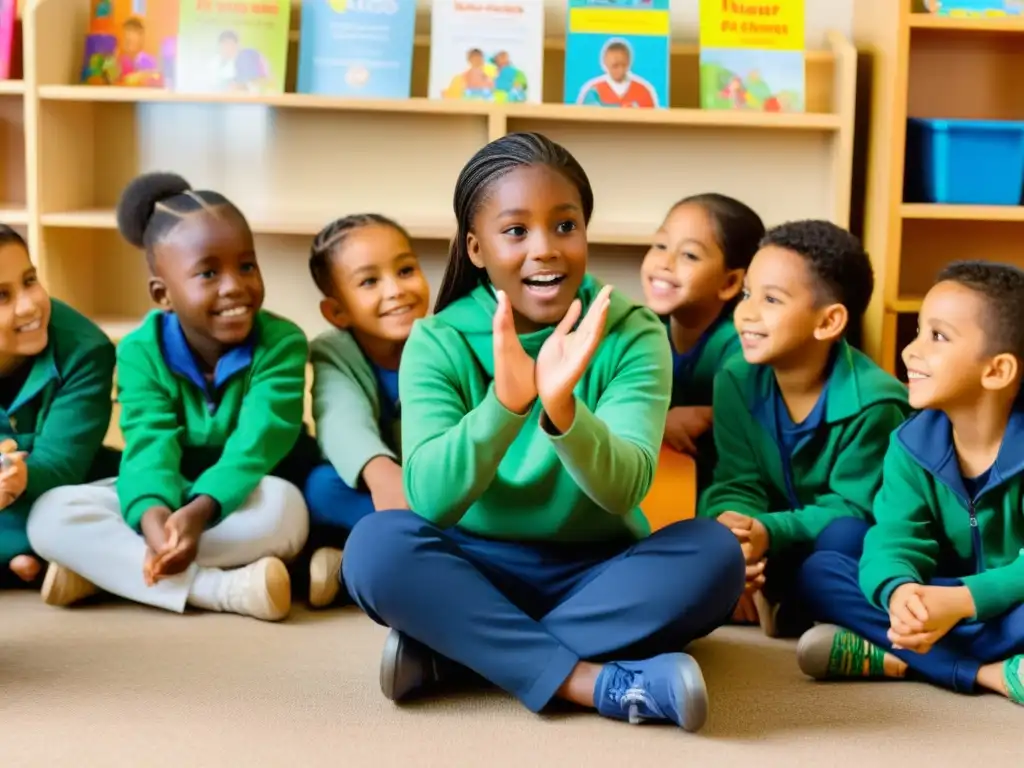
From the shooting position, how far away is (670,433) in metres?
2.10

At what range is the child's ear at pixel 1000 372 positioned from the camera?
1566 mm

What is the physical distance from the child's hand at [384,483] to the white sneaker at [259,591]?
0.56 ft

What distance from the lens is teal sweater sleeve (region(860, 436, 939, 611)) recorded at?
5.08 feet

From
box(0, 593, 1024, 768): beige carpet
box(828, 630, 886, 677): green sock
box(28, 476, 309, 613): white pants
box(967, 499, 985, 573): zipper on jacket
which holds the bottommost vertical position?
box(0, 593, 1024, 768): beige carpet

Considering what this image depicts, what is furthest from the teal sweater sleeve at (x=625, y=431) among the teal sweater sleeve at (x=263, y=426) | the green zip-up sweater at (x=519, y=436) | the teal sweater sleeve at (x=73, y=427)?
the teal sweater sleeve at (x=73, y=427)

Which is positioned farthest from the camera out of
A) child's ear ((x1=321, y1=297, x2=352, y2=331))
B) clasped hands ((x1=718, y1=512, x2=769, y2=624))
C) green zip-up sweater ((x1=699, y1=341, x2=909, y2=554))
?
child's ear ((x1=321, y1=297, x2=352, y2=331))

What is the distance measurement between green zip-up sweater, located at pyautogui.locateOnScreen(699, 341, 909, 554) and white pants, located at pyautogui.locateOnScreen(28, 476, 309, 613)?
0.64 metres

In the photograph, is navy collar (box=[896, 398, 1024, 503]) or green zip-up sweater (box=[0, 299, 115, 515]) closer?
navy collar (box=[896, 398, 1024, 503])

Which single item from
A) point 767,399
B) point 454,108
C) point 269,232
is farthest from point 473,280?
point 269,232

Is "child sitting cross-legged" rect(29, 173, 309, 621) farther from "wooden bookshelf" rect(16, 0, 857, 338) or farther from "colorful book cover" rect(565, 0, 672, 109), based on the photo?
"colorful book cover" rect(565, 0, 672, 109)

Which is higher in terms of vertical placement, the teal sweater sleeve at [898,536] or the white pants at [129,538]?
the teal sweater sleeve at [898,536]

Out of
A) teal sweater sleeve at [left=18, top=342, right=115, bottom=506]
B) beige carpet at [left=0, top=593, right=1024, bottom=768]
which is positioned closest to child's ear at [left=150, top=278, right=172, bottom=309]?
teal sweater sleeve at [left=18, top=342, right=115, bottom=506]

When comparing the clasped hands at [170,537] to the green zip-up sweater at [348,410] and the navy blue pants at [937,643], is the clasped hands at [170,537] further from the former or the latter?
the navy blue pants at [937,643]

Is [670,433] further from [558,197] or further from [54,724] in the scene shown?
[54,724]
